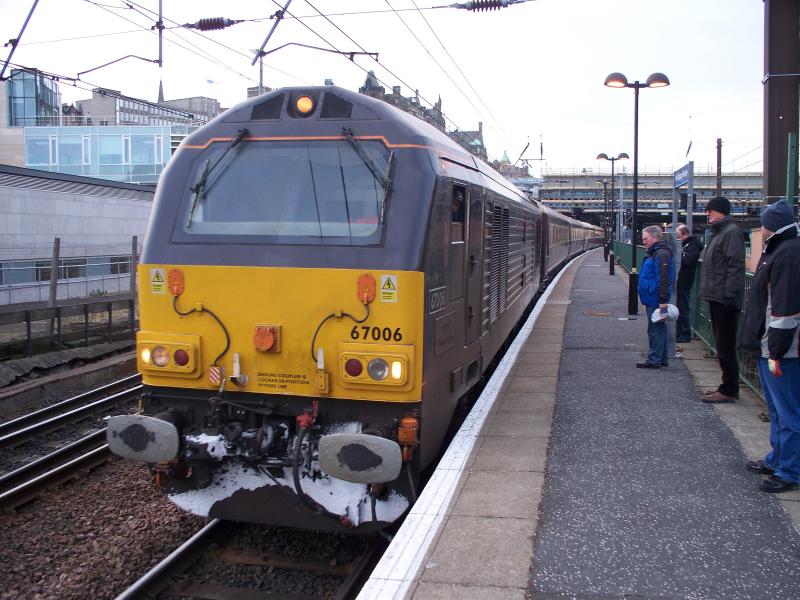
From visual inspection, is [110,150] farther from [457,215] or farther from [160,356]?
[457,215]

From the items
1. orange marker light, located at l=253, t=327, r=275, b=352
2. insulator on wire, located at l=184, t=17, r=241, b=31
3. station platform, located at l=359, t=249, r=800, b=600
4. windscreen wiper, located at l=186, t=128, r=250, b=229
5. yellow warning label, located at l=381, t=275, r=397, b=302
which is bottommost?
station platform, located at l=359, t=249, r=800, b=600

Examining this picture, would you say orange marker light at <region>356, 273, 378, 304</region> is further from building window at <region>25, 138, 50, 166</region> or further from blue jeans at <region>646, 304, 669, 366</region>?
building window at <region>25, 138, 50, 166</region>

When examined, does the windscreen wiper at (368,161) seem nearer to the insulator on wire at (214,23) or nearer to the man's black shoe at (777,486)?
the man's black shoe at (777,486)

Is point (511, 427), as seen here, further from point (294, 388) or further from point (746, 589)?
point (746, 589)

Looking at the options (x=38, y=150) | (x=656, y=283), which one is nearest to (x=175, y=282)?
(x=656, y=283)

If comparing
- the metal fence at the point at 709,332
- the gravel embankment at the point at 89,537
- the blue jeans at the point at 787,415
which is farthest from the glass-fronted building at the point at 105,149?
the blue jeans at the point at 787,415

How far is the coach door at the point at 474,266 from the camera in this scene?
5945 mm

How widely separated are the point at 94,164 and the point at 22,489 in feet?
115

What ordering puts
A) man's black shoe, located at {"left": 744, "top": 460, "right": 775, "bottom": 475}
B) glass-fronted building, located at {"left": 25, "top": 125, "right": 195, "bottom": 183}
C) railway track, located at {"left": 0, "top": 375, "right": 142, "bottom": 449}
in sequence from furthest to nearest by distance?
1. glass-fronted building, located at {"left": 25, "top": 125, "right": 195, "bottom": 183}
2. railway track, located at {"left": 0, "top": 375, "right": 142, "bottom": 449}
3. man's black shoe, located at {"left": 744, "top": 460, "right": 775, "bottom": 475}

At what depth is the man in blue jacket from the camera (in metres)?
8.59

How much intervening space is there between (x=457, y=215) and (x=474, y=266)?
2.14ft

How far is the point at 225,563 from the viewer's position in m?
5.18

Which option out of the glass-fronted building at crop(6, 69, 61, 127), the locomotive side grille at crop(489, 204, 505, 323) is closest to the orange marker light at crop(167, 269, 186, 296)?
the locomotive side grille at crop(489, 204, 505, 323)

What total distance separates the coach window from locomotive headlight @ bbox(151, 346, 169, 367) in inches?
85.7
